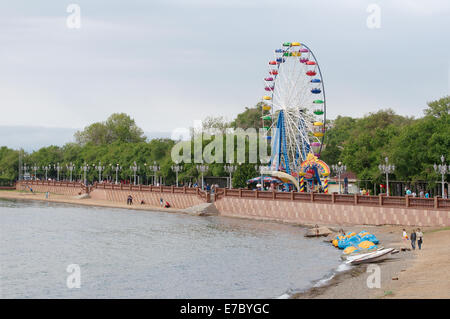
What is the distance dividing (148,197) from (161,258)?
47.5 metres

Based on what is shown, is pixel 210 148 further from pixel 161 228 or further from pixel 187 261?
pixel 187 261

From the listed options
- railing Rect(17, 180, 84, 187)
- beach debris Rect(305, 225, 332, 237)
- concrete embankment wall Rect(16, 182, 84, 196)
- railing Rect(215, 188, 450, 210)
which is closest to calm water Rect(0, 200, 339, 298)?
beach debris Rect(305, 225, 332, 237)

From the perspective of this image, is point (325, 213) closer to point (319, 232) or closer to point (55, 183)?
point (319, 232)

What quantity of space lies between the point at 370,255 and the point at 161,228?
29.6 metres

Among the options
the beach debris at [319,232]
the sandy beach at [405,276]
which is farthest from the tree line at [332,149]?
the sandy beach at [405,276]

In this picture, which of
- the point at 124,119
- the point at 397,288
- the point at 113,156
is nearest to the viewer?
the point at 397,288

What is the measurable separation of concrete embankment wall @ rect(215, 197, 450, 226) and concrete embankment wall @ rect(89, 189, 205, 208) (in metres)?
6.73

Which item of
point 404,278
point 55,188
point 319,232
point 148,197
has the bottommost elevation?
point 404,278

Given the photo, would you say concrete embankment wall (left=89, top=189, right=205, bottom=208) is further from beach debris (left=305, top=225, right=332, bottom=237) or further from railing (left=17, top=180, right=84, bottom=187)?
beach debris (left=305, top=225, right=332, bottom=237)

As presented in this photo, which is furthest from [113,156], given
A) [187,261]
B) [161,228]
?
[187,261]

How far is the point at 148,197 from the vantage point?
9119cm

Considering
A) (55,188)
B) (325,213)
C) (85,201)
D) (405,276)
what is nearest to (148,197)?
(85,201)

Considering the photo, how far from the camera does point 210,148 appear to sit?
99375 millimetres

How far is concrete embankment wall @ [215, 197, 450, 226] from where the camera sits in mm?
49406
